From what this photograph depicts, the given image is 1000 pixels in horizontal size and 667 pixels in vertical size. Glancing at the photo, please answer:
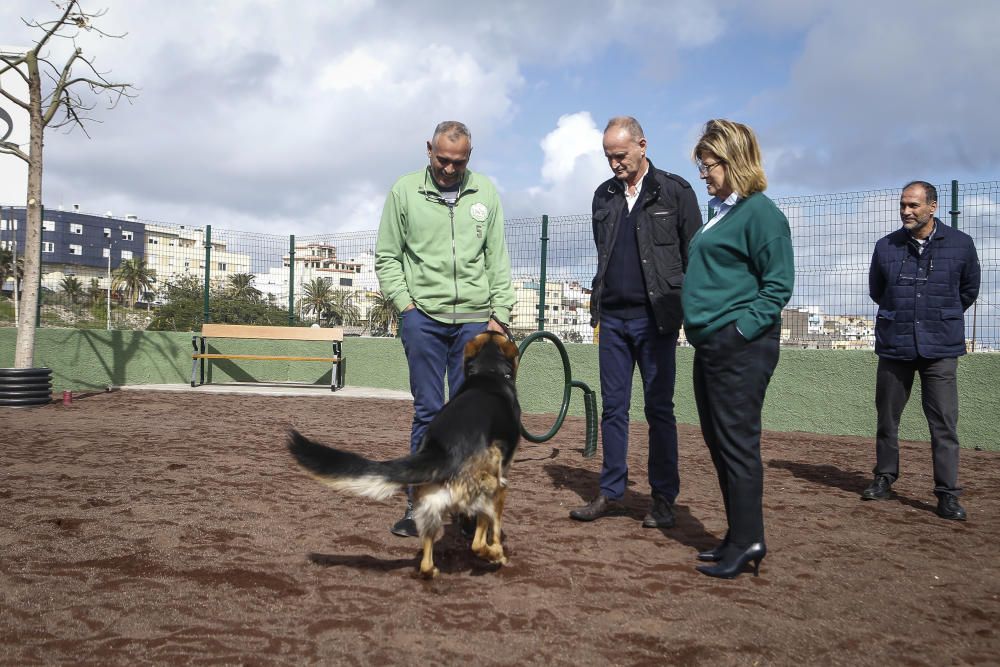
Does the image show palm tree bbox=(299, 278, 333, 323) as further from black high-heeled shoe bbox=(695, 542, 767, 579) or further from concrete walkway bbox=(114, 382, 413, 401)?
black high-heeled shoe bbox=(695, 542, 767, 579)

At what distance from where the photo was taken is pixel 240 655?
8.63 feet

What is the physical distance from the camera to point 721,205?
12.1 ft

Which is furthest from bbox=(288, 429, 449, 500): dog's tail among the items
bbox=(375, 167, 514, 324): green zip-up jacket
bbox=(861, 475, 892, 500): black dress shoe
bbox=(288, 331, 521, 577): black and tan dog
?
bbox=(861, 475, 892, 500): black dress shoe

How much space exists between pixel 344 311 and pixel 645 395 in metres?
10.2

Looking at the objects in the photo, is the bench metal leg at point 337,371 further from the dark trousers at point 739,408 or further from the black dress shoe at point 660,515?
the dark trousers at point 739,408

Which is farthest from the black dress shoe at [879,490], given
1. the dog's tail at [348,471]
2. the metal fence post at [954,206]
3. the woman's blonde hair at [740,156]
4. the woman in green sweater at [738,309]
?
the metal fence post at [954,206]

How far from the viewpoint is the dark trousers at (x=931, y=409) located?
5.08 metres

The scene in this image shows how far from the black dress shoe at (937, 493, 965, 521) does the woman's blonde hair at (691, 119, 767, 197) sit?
282cm

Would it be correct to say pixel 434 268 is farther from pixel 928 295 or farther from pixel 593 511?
pixel 928 295

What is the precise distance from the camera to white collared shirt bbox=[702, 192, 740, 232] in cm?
361

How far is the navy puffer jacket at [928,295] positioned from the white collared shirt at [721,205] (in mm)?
2379

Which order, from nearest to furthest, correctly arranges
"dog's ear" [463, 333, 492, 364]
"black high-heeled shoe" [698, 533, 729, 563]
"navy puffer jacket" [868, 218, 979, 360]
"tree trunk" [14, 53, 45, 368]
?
1. "black high-heeled shoe" [698, 533, 729, 563]
2. "dog's ear" [463, 333, 492, 364]
3. "navy puffer jacket" [868, 218, 979, 360]
4. "tree trunk" [14, 53, 45, 368]

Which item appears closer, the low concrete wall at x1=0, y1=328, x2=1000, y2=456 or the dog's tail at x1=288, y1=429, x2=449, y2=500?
the dog's tail at x1=288, y1=429, x2=449, y2=500

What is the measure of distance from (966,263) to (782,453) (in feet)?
9.96
